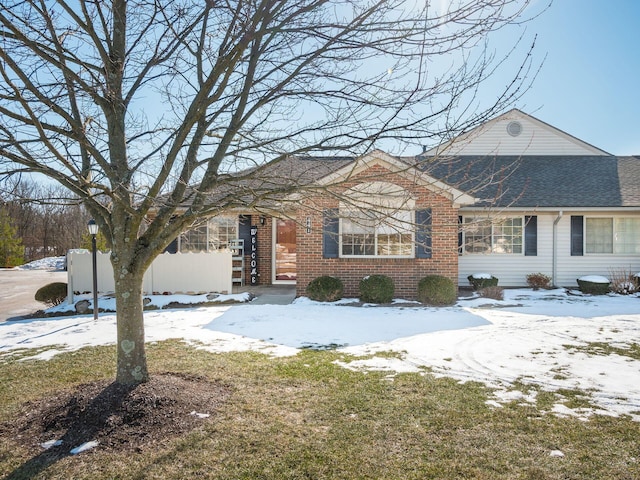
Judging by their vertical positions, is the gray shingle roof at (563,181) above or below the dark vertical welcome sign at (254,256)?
above

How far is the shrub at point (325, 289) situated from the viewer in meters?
10.9

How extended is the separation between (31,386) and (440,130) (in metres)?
5.23

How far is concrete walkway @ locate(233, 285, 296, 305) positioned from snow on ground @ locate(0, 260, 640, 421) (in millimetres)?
590

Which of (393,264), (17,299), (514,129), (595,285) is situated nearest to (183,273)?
(393,264)

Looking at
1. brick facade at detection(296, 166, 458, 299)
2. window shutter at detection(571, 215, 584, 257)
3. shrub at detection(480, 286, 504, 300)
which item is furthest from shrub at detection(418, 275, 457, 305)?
window shutter at detection(571, 215, 584, 257)

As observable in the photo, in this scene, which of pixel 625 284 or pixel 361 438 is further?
pixel 625 284

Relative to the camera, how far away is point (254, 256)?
47.3ft

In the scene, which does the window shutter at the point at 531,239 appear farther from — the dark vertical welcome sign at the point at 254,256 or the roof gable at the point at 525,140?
the dark vertical welcome sign at the point at 254,256

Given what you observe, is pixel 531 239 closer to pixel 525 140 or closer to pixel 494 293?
pixel 494 293

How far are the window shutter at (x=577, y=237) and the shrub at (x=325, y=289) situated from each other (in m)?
8.39

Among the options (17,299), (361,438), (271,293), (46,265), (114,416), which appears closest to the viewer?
(361,438)

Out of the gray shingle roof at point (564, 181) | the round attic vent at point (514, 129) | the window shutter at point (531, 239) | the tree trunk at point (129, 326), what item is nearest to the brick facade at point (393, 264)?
the gray shingle roof at point (564, 181)

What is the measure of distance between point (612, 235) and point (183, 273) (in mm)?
13648

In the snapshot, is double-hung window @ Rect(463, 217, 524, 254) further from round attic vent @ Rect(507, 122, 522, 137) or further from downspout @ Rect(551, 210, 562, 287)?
round attic vent @ Rect(507, 122, 522, 137)
